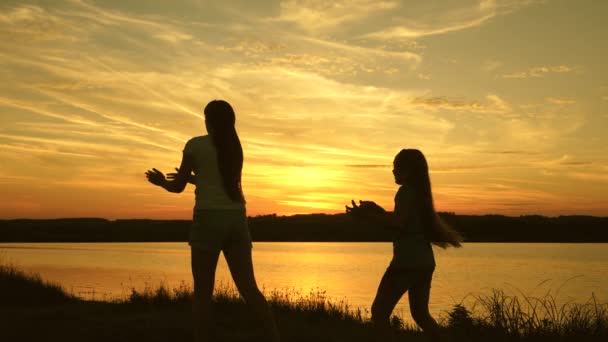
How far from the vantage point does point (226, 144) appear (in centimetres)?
515

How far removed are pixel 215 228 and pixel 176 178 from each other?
0.53m

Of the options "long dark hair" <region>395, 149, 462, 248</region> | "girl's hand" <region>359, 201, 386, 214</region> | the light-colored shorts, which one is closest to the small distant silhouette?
"long dark hair" <region>395, 149, 462, 248</region>

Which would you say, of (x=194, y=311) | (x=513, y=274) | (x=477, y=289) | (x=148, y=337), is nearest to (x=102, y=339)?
(x=148, y=337)

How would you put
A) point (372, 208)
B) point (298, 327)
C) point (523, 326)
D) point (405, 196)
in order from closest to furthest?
point (372, 208), point (405, 196), point (523, 326), point (298, 327)

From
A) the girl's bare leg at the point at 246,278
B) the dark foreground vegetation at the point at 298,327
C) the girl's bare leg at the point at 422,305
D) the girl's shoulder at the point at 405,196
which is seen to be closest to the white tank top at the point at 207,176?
the girl's bare leg at the point at 246,278

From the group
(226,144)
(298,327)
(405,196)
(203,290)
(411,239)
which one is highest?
(226,144)

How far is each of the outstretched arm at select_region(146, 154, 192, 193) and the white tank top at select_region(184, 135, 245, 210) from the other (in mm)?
65

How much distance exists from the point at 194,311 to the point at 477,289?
30089mm

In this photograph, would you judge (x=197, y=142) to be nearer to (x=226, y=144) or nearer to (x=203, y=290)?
(x=226, y=144)

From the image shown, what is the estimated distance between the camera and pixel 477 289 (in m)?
33.3

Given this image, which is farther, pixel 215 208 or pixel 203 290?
pixel 203 290

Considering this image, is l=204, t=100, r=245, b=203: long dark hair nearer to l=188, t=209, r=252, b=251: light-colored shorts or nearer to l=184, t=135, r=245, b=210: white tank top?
l=184, t=135, r=245, b=210: white tank top

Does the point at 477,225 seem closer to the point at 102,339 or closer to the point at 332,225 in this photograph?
the point at 332,225

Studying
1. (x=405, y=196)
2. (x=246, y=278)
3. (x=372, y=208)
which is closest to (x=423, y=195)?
(x=405, y=196)
